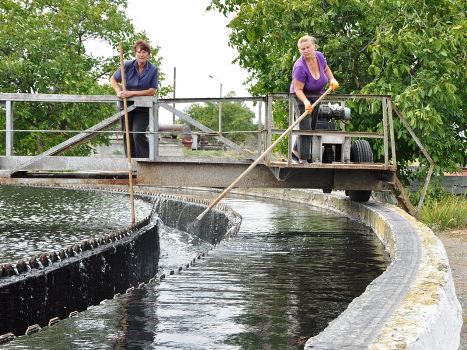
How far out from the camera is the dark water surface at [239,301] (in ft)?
16.9

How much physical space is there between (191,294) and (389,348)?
306 cm

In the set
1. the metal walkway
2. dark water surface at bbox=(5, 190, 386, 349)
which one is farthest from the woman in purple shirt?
dark water surface at bbox=(5, 190, 386, 349)

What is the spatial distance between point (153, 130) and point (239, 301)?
5.96 metres

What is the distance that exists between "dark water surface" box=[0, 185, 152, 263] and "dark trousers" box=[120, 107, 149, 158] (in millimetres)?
1410

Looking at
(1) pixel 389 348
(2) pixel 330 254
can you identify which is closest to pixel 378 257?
(2) pixel 330 254

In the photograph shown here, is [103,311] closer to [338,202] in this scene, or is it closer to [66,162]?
[66,162]

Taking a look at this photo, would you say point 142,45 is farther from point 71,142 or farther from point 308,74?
point 308,74

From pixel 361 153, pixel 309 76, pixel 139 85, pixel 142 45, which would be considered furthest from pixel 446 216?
pixel 142 45

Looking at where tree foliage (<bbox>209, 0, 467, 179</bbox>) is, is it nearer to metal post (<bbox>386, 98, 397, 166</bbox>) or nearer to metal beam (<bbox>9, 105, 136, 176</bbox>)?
metal post (<bbox>386, 98, 397, 166</bbox>)

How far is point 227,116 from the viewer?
83.5 m

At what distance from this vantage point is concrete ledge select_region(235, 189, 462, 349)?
4.00 meters

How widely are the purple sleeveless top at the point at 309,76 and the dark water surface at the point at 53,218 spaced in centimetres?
370

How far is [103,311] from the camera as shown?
5922mm

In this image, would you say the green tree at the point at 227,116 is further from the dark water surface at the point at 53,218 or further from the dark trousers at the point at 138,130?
the dark trousers at the point at 138,130
